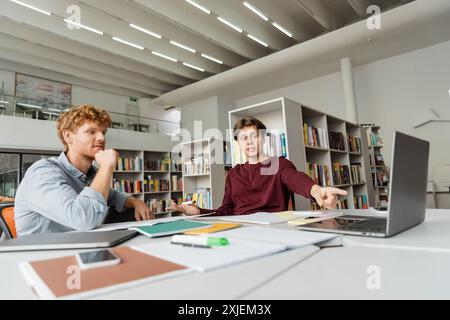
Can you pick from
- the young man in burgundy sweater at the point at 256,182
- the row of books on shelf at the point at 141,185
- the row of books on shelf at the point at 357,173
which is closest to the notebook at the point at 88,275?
the young man in burgundy sweater at the point at 256,182

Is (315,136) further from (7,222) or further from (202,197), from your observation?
(7,222)

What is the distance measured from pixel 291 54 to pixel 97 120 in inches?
204

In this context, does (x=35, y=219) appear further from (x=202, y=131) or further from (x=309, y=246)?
(x=202, y=131)

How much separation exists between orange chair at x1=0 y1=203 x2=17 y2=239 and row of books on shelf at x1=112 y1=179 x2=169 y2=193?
4715 mm

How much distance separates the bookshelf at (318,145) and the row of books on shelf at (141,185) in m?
3.98

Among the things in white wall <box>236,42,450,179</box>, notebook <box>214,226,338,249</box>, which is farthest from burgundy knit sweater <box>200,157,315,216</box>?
white wall <box>236,42,450,179</box>

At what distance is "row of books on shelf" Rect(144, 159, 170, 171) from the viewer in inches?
263

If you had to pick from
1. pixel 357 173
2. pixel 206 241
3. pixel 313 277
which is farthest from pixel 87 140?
pixel 357 173

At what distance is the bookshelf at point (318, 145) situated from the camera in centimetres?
269

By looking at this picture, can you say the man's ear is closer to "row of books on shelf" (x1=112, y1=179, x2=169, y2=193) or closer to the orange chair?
the orange chair

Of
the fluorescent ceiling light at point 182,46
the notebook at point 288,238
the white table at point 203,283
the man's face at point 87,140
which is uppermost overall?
the fluorescent ceiling light at point 182,46

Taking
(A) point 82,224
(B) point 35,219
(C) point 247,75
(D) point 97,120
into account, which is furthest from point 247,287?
(C) point 247,75

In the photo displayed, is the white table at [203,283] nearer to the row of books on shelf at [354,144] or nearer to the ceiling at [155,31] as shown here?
the row of books on shelf at [354,144]

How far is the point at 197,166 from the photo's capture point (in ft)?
13.8
